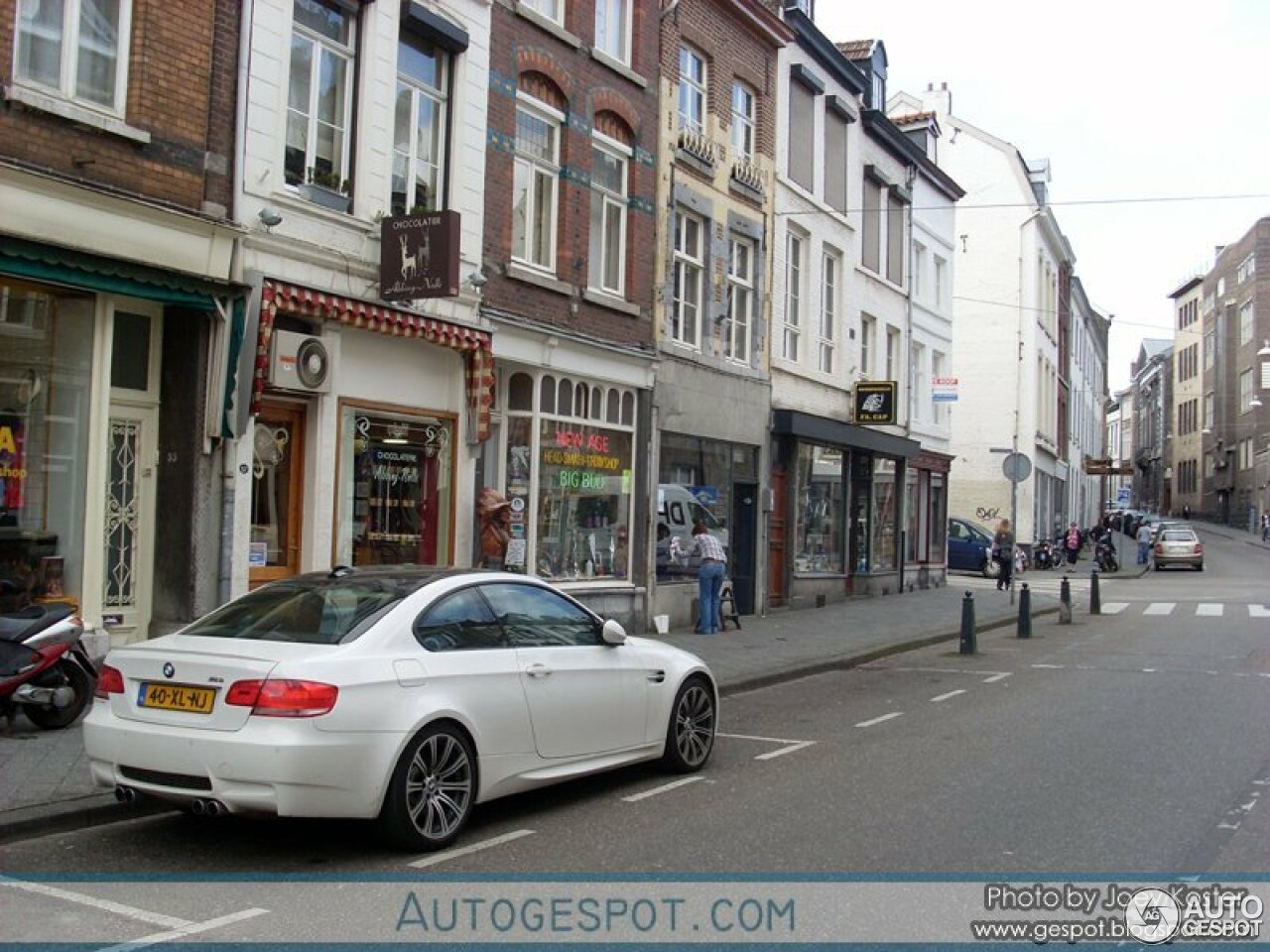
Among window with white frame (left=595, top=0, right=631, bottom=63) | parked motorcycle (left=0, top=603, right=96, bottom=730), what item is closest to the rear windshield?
parked motorcycle (left=0, top=603, right=96, bottom=730)

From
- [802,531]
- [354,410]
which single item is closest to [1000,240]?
[802,531]

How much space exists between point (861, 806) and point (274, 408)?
740cm

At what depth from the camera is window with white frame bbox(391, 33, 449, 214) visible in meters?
13.4

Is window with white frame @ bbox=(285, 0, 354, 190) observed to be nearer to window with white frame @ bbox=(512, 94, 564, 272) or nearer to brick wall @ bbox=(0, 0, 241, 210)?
brick wall @ bbox=(0, 0, 241, 210)

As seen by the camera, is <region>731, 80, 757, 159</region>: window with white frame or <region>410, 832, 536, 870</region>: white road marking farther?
<region>731, 80, 757, 159</region>: window with white frame

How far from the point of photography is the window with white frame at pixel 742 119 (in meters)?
20.3

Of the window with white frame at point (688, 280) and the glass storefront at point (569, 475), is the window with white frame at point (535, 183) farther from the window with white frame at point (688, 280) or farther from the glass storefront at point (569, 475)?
the window with white frame at point (688, 280)

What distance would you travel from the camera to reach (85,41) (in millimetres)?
10156

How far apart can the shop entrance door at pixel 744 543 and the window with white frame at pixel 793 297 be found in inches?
113

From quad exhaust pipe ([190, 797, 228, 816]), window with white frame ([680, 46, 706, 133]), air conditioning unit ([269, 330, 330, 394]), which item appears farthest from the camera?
window with white frame ([680, 46, 706, 133])

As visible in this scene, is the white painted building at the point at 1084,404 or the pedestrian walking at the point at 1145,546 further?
the white painted building at the point at 1084,404

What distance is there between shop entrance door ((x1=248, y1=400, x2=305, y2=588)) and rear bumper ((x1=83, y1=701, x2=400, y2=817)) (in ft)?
19.9

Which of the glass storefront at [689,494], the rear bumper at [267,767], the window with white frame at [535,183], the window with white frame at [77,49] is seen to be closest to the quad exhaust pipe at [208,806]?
the rear bumper at [267,767]

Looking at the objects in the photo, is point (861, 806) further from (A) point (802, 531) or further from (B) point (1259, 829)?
(A) point (802, 531)
